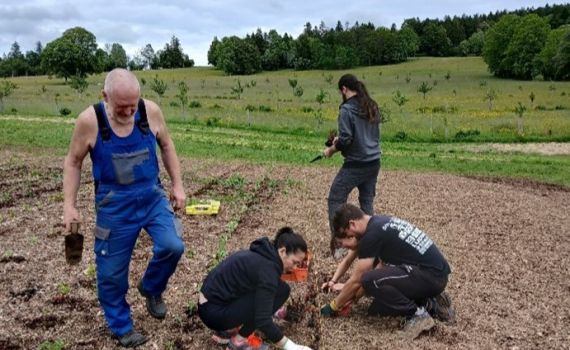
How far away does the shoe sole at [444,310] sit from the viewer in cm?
539

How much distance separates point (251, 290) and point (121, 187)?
1.18 m

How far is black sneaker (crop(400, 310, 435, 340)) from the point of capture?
498cm

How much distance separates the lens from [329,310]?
17.5 ft

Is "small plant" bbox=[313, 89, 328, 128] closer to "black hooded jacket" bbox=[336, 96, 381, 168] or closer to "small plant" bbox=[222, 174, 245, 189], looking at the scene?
"small plant" bbox=[222, 174, 245, 189]

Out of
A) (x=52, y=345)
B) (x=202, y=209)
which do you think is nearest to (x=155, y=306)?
(x=52, y=345)

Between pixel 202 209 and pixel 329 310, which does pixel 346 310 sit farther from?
pixel 202 209

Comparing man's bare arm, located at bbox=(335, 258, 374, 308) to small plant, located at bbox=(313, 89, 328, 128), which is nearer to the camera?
man's bare arm, located at bbox=(335, 258, 374, 308)

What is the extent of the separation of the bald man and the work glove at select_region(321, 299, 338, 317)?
1.43 metres

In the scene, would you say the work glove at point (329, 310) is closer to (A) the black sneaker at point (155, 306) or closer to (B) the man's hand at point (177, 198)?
(A) the black sneaker at point (155, 306)

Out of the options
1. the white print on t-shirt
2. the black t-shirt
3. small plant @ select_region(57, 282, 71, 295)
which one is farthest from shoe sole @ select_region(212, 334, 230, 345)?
small plant @ select_region(57, 282, 71, 295)

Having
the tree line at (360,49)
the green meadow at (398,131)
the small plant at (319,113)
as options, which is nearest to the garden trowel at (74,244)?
the green meadow at (398,131)

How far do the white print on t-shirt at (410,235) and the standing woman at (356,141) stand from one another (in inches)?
59.6

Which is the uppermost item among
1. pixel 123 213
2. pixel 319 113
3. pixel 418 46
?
pixel 418 46

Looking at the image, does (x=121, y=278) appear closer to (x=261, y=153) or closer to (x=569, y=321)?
(x=569, y=321)
